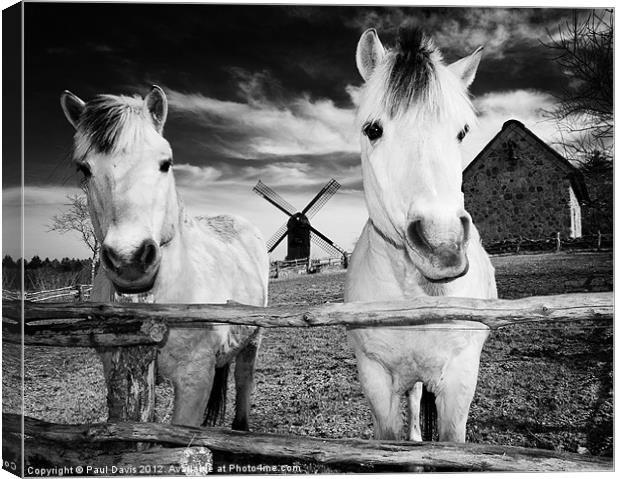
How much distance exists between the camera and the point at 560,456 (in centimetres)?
338

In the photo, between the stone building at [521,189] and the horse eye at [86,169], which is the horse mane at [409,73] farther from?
the horse eye at [86,169]

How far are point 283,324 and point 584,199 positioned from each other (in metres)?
2.25

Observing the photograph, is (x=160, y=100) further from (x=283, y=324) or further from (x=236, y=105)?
(x=283, y=324)

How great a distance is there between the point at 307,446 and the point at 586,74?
9.57ft

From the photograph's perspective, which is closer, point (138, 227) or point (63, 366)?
point (138, 227)

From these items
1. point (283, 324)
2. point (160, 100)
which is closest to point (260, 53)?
point (160, 100)

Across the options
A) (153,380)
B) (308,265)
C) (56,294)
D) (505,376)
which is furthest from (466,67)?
(56,294)

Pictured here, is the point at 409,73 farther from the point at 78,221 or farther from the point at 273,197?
the point at 78,221

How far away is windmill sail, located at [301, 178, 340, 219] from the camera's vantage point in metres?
3.69

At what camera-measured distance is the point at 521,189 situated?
4.04 meters

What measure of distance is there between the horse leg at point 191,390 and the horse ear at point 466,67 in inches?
80.8

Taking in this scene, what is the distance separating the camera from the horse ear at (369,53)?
3.12 m

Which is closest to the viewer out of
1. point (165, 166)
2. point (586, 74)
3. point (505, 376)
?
point (165, 166)

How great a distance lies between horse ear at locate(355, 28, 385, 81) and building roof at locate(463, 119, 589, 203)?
1058 mm
